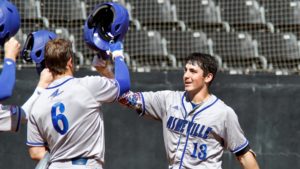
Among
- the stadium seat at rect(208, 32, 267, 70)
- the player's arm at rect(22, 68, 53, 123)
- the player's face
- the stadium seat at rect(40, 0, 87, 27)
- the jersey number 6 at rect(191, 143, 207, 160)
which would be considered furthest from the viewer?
the stadium seat at rect(40, 0, 87, 27)

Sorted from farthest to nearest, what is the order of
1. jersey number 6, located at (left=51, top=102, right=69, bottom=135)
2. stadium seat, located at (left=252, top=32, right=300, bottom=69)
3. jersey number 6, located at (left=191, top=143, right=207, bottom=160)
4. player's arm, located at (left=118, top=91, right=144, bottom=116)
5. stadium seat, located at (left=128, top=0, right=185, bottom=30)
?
stadium seat, located at (left=128, top=0, right=185, bottom=30)
stadium seat, located at (left=252, top=32, right=300, bottom=69)
player's arm, located at (left=118, top=91, right=144, bottom=116)
jersey number 6, located at (left=191, top=143, right=207, bottom=160)
jersey number 6, located at (left=51, top=102, right=69, bottom=135)

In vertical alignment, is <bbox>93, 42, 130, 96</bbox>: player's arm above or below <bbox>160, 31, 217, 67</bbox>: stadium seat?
above

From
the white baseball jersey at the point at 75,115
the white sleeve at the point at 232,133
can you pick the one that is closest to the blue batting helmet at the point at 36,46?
the white baseball jersey at the point at 75,115

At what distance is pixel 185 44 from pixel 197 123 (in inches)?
168

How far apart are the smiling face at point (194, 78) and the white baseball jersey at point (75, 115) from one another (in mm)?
783

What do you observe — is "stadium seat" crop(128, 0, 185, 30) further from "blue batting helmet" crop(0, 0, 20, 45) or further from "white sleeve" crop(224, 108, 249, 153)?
"blue batting helmet" crop(0, 0, 20, 45)

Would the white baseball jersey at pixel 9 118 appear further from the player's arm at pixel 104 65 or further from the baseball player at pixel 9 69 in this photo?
the player's arm at pixel 104 65

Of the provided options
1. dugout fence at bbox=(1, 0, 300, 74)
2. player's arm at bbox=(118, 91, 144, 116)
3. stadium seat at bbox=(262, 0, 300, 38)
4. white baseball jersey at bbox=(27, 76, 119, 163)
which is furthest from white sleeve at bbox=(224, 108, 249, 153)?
stadium seat at bbox=(262, 0, 300, 38)

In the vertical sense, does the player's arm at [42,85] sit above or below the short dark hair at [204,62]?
below

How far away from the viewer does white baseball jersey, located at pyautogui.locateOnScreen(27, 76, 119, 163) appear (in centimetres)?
465

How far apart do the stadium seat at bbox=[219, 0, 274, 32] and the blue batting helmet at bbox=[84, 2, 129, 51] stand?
505 centimetres

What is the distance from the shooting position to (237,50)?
9.40m

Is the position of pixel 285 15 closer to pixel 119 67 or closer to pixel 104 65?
pixel 104 65

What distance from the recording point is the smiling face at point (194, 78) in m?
5.35
